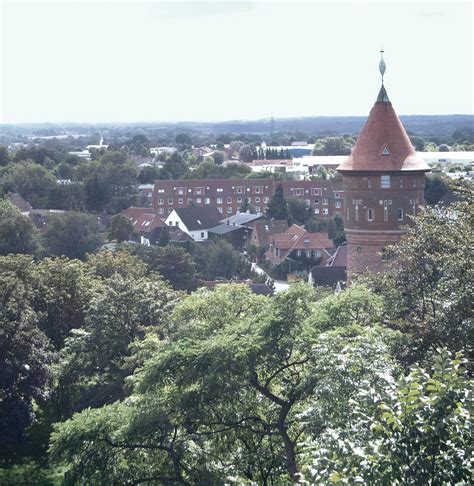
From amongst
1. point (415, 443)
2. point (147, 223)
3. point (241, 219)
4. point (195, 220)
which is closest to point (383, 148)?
point (415, 443)

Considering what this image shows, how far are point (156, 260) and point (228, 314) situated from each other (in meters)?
31.4

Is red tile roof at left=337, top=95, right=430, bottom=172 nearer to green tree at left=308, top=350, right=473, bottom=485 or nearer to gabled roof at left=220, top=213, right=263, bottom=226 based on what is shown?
green tree at left=308, top=350, right=473, bottom=485

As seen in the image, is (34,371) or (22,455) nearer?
(22,455)

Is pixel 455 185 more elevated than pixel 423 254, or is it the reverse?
pixel 455 185

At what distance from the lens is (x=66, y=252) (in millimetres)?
68750

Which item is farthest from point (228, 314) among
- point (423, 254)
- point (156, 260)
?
point (156, 260)

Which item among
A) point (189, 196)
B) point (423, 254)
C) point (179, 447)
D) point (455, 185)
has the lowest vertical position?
point (189, 196)

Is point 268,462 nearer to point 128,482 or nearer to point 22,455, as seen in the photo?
point 128,482

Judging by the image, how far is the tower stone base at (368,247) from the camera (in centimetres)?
3628

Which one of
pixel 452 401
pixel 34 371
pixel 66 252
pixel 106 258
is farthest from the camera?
pixel 66 252

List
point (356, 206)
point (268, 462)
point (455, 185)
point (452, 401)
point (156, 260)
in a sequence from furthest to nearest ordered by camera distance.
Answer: point (156, 260), point (356, 206), point (455, 185), point (268, 462), point (452, 401)

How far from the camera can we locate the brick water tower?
1427 inches

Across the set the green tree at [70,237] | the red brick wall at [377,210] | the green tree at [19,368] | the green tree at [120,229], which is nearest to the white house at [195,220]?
the green tree at [120,229]

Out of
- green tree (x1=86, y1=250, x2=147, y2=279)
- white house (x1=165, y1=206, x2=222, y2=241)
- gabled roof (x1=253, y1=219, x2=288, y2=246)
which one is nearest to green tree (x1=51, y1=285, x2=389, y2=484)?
green tree (x1=86, y1=250, x2=147, y2=279)
